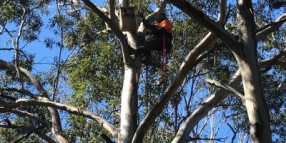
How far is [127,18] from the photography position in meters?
7.97

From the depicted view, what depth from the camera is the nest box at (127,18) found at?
25.9 ft

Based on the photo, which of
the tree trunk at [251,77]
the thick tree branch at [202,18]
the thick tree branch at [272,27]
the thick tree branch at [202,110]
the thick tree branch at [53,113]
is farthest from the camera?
the thick tree branch at [53,113]

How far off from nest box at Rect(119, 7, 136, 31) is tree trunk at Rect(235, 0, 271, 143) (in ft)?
10.3

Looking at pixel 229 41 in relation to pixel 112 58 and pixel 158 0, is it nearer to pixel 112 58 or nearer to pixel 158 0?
Result: pixel 112 58

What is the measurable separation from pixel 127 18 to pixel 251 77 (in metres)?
3.80

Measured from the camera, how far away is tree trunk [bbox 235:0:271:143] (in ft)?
13.5

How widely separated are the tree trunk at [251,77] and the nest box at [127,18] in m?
3.15

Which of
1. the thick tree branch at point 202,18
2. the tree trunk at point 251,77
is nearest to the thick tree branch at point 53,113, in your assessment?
the thick tree branch at point 202,18

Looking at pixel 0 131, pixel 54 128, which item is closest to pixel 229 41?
pixel 54 128

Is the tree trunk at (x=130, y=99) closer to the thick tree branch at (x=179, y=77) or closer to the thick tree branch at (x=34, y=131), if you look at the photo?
the thick tree branch at (x=179, y=77)

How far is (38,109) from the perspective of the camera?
1045 centimetres

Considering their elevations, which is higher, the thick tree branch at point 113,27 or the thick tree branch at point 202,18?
the thick tree branch at point 113,27

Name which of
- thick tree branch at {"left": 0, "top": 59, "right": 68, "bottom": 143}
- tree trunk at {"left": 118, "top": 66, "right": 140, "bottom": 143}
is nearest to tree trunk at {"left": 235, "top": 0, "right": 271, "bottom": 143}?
tree trunk at {"left": 118, "top": 66, "right": 140, "bottom": 143}

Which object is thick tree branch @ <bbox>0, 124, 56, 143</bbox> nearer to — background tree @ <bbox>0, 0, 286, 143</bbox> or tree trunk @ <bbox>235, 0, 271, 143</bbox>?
background tree @ <bbox>0, 0, 286, 143</bbox>
